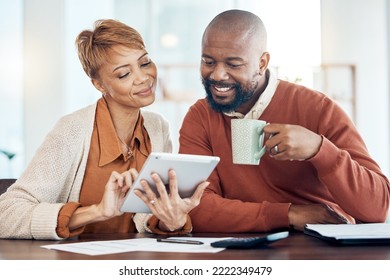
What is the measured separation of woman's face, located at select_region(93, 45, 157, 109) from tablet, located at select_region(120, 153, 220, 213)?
32cm

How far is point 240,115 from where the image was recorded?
152cm

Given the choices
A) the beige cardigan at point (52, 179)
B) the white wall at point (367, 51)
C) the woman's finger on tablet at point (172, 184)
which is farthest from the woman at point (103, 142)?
the white wall at point (367, 51)

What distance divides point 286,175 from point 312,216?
164 mm

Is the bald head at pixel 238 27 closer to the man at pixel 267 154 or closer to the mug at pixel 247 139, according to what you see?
the man at pixel 267 154

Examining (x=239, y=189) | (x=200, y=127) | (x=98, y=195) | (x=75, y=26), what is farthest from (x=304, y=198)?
(x=75, y=26)

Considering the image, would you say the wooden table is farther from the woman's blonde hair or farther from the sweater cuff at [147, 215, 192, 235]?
the woman's blonde hair

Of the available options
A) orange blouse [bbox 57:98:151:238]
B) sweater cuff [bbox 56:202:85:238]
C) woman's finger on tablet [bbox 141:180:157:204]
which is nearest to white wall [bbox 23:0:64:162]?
orange blouse [bbox 57:98:151:238]

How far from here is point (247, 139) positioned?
1.16 m

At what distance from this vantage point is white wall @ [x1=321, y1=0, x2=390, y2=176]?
162 centimetres

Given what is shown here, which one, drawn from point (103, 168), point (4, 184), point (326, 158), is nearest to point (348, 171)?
point (326, 158)

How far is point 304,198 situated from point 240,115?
0.24 m

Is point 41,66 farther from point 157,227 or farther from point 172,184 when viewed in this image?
point 172,184

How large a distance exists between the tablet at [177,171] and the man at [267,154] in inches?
7.4
